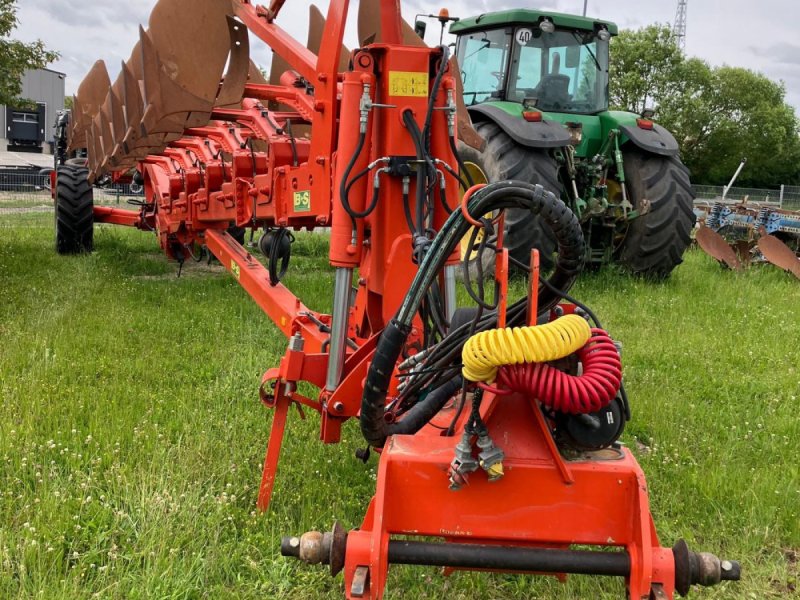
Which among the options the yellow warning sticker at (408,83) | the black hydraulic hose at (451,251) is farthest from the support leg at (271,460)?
the yellow warning sticker at (408,83)

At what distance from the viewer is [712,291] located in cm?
789

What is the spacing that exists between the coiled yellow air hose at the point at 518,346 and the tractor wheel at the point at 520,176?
456 cm

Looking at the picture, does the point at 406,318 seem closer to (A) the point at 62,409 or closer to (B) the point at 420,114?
(B) the point at 420,114

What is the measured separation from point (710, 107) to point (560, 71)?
136 feet

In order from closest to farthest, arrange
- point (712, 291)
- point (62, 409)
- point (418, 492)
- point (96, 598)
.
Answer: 1. point (418, 492)
2. point (96, 598)
3. point (62, 409)
4. point (712, 291)

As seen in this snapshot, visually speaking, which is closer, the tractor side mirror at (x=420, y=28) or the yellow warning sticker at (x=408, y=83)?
the yellow warning sticker at (x=408, y=83)

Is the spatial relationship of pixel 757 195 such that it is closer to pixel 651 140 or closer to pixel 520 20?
pixel 651 140

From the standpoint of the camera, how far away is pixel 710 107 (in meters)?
44.8

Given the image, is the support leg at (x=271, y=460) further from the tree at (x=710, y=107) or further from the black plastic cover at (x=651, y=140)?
the tree at (x=710, y=107)

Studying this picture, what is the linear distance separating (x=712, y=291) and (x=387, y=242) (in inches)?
235

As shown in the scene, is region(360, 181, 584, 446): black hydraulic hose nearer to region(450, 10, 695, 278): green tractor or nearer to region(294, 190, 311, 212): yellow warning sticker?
region(294, 190, 311, 212): yellow warning sticker

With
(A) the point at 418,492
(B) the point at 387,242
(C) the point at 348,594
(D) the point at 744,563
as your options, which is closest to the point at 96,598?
(C) the point at 348,594

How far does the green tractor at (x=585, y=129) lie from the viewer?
24.8 feet

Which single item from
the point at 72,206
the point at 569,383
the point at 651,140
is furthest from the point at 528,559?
the point at 72,206
